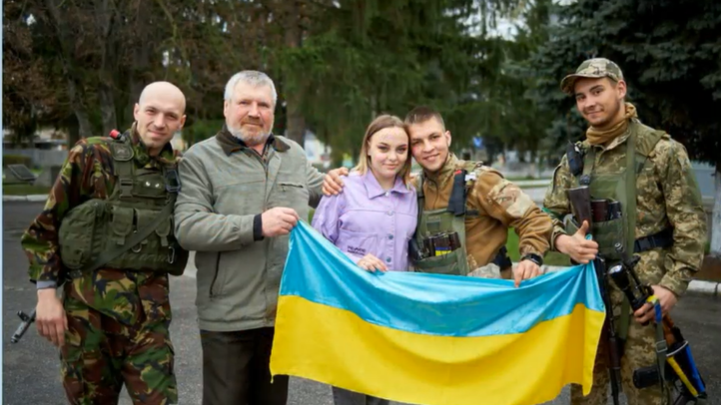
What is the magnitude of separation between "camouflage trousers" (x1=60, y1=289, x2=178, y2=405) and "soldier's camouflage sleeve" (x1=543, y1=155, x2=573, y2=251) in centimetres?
225

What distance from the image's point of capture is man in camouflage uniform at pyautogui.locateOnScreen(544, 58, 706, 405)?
3717 millimetres

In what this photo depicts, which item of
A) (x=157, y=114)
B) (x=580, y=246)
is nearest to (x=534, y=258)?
(x=580, y=246)

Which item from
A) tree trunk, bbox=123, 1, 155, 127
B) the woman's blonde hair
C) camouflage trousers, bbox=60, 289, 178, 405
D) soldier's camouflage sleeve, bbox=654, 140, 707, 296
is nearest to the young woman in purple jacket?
the woman's blonde hair

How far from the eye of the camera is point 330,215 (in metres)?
3.86

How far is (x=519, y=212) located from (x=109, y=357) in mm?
2209

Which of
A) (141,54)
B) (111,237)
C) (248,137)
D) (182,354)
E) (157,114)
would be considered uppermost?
(141,54)

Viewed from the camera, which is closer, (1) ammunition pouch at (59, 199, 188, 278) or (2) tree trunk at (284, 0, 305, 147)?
(1) ammunition pouch at (59, 199, 188, 278)

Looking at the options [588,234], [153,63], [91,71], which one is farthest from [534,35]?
[588,234]

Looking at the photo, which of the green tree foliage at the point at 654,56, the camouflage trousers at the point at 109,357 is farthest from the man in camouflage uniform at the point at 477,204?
the green tree foliage at the point at 654,56

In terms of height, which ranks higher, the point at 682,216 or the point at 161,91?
the point at 161,91

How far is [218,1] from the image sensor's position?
1466cm

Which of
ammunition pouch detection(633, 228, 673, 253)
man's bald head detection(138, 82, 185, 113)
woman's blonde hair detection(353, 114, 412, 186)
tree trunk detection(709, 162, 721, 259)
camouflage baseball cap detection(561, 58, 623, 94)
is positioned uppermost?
camouflage baseball cap detection(561, 58, 623, 94)

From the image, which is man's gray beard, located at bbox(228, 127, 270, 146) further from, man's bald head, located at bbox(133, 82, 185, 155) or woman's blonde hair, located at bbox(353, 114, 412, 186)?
Result: woman's blonde hair, located at bbox(353, 114, 412, 186)

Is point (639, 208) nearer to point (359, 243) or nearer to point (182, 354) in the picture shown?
point (359, 243)
